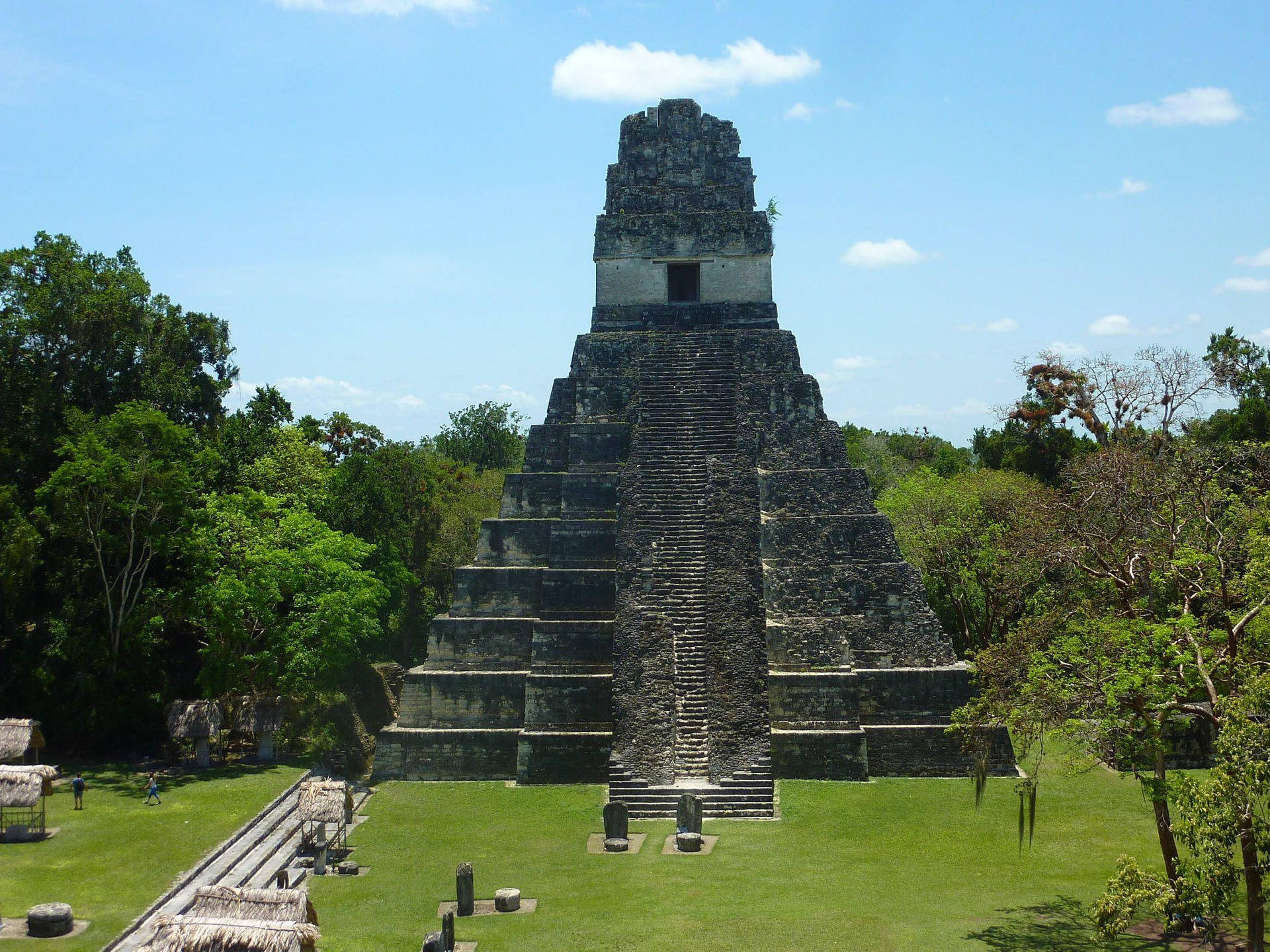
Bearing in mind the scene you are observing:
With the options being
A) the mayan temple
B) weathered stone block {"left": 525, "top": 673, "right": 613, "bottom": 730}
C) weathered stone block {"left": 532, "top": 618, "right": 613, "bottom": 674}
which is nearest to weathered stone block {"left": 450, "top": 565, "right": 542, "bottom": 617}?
the mayan temple

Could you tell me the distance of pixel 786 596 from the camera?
957 inches

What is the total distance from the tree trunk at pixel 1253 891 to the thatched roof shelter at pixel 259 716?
19.2 metres

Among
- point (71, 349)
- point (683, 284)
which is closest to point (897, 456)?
point (683, 284)

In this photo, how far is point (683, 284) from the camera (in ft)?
99.4

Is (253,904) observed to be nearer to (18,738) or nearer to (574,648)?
(574,648)

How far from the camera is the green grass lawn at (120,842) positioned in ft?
54.2

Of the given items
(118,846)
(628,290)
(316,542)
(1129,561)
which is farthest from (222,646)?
(1129,561)

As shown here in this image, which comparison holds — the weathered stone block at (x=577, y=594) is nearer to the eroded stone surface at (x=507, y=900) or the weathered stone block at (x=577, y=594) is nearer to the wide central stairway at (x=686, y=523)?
the wide central stairway at (x=686, y=523)

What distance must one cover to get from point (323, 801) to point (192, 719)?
268 inches

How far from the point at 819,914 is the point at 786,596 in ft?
31.7

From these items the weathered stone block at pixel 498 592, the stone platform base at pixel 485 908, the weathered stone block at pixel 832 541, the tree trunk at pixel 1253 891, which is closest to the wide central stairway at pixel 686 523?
the weathered stone block at pixel 832 541

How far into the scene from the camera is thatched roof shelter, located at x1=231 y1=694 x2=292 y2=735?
25.4m

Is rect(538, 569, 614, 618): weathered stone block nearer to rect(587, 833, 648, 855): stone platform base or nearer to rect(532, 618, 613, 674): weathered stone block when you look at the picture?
rect(532, 618, 613, 674): weathered stone block

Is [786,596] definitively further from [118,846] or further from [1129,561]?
[118,846]
